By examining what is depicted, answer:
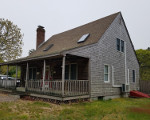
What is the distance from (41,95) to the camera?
31.2ft

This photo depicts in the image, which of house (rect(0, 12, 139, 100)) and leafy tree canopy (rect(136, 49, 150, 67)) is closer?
house (rect(0, 12, 139, 100))

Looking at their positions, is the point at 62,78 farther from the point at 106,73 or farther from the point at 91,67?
the point at 106,73

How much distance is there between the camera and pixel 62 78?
8.01 meters

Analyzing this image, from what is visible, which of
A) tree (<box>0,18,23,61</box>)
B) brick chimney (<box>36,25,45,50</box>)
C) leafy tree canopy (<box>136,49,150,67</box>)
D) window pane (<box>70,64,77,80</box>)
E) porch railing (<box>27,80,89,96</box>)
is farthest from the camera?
leafy tree canopy (<box>136,49,150,67</box>)

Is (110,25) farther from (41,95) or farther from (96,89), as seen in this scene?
(41,95)

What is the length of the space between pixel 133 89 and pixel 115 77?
3.92 metres

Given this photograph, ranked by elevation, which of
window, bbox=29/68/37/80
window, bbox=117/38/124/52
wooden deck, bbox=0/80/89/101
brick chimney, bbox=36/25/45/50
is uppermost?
brick chimney, bbox=36/25/45/50

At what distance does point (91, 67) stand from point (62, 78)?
8.82ft

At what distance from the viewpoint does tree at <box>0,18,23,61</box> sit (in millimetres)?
22422

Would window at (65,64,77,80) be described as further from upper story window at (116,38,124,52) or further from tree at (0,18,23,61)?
tree at (0,18,23,61)

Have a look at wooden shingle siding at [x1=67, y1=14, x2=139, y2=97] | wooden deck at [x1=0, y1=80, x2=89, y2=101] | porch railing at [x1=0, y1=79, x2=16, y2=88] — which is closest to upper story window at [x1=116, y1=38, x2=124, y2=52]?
wooden shingle siding at [x1=67, y1=14, x2=139, y2=97]

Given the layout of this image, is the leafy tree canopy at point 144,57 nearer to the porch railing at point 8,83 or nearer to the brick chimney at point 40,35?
the brick chimney at point 40,35

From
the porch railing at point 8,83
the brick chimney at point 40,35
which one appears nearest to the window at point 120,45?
the porch railing at point 8,83

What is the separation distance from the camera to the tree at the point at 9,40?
22422 mm
